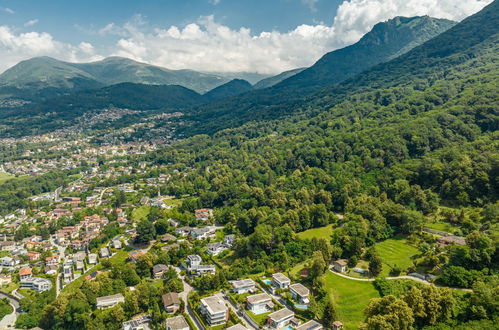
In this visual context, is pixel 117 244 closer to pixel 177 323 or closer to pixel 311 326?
pixel 177 323

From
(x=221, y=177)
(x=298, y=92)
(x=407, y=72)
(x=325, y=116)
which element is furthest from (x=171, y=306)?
(x=298, y=92)

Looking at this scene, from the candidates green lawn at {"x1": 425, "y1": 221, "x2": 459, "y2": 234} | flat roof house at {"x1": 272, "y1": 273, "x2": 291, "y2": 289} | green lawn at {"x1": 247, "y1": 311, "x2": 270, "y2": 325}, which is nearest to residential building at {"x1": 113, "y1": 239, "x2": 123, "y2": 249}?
flat roof house at {"x1": 272, "y1": 273, "x2": 291, "y2": 289}

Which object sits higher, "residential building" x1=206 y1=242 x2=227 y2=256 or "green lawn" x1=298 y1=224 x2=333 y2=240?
"green lawn" x1=298 y1=224 x2=333 y2=240

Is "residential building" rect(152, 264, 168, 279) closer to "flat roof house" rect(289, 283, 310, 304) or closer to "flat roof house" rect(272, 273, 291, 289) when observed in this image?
"flat roof house" rect(272, 273, 291, 289)

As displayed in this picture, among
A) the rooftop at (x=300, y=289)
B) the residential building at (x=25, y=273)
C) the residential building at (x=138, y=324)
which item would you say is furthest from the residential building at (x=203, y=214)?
the rooftop at (x=300, y=289)

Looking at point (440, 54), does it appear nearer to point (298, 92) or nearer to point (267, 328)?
point (298, 92)

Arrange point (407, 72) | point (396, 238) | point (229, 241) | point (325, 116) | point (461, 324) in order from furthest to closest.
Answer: point (407, 72) < point (325, 116) < point (229, 241) < point (396, 238) < point (461, 324)
